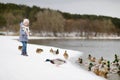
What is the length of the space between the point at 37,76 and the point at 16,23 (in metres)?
108

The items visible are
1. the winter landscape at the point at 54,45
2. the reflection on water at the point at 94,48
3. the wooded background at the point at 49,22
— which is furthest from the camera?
the wooded background at the point at 49,22

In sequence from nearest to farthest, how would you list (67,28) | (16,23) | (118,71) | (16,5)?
(118,71)
(16,23)
(67,28)
(16,5)

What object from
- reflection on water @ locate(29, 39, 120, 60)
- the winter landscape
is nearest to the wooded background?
the winter landscape

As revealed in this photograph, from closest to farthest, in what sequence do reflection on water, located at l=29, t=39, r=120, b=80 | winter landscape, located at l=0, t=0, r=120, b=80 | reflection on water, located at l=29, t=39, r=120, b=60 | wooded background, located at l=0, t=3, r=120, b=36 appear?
winter landscape, located at l=0, t=0, r=120, b=80 < reflection on water, located at l=29, t=39, r=120, b=80 < reflection on water, located at l=29, t=39, r=120, b=60 < wooded background, located at l=0, t=3, r=120, b=36

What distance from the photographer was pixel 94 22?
165375mm

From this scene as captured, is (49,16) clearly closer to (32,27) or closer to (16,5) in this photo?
(32,27)

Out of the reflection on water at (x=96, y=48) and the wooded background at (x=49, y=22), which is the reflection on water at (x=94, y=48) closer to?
the reflection on water at (x=96, y=48)

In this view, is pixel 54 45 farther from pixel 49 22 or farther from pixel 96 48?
pixel 49 22

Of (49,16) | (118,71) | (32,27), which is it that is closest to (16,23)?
(32,27)

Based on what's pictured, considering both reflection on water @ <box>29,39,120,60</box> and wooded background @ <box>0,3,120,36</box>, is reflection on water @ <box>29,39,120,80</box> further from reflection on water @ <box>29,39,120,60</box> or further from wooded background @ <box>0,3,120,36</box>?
wooded background @ <box>0,3,120,36</box>

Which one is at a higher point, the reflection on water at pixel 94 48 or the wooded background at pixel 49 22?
the wooded background at pixel 49 22

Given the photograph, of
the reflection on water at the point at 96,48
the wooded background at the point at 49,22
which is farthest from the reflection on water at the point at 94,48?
the wooded background at the point at 49,22

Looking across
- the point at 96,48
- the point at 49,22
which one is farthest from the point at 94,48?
the point at 49,22

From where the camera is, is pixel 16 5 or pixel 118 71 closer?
pixel 118 71
